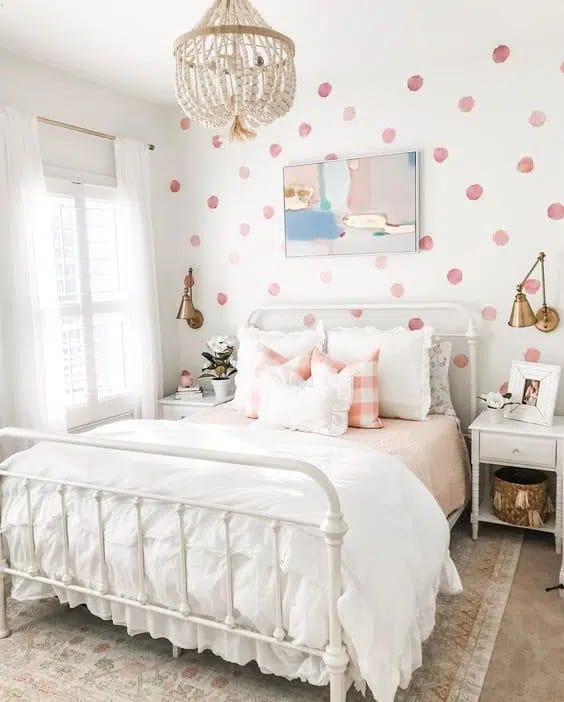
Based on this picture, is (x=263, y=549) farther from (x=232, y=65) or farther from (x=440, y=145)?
(x=440, y=145)

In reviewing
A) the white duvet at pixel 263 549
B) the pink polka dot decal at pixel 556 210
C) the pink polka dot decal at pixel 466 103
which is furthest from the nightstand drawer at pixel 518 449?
the pink polka dot decal at pixel 466 103

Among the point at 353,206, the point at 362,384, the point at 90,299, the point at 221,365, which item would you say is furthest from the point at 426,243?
the point at 90,299

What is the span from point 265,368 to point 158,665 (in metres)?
1.52

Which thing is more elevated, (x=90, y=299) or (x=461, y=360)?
(x=90, y=299)

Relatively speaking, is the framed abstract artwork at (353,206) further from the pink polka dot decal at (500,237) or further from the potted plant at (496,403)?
the potted plant at (496,403)

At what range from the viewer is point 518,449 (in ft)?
10.2

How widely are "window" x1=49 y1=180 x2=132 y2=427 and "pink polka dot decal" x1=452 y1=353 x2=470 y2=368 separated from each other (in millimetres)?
1953

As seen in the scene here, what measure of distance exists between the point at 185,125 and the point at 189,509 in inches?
117

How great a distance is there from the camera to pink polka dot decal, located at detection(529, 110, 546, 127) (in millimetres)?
3287

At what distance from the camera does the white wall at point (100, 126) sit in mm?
3273

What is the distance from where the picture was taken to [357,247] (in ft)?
12.4

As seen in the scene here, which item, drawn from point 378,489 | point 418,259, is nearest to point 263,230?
point 418,259

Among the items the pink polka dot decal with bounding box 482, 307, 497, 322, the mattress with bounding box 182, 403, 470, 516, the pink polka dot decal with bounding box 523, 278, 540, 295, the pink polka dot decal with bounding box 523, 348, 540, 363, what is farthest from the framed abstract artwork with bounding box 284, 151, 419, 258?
the mattress with bounding box 182, 403, 470, 516

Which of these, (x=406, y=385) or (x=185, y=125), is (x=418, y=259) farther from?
(x=185, y=125)
